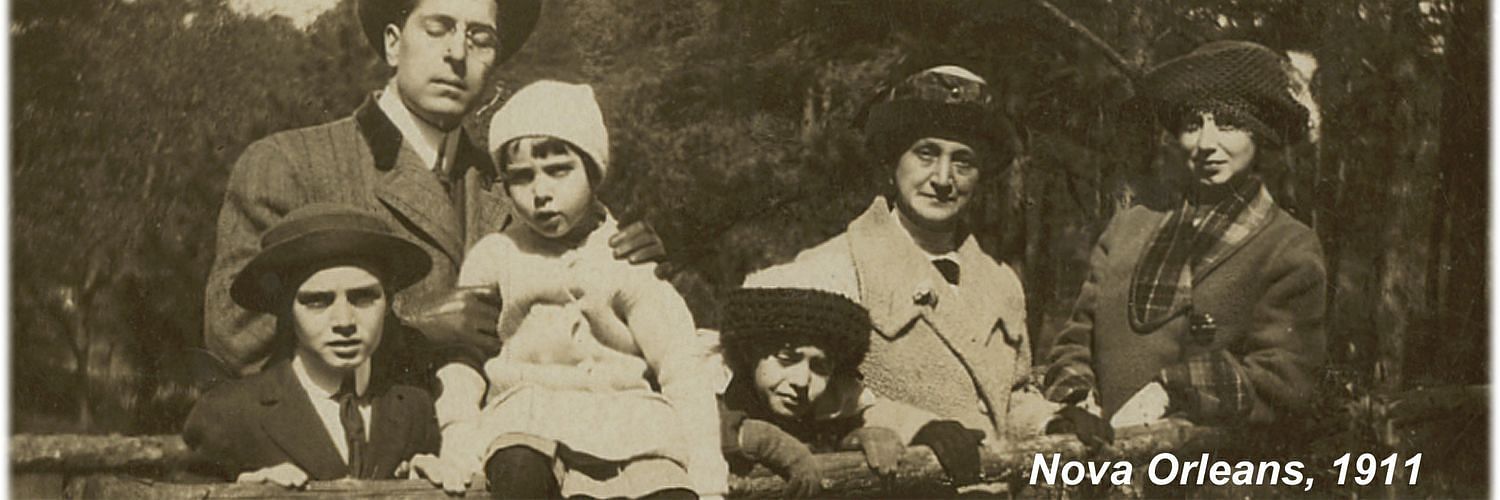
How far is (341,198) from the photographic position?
5941 millimetres

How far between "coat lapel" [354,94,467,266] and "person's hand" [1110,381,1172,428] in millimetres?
2268

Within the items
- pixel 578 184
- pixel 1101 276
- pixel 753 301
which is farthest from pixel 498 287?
pixel 1101 276

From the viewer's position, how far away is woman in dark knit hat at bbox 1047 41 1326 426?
6152 mm

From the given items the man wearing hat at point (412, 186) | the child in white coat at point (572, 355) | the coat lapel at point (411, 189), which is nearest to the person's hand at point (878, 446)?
the child in white coat at point (572, 355)

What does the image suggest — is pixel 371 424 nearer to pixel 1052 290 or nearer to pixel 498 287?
pixel 498 287

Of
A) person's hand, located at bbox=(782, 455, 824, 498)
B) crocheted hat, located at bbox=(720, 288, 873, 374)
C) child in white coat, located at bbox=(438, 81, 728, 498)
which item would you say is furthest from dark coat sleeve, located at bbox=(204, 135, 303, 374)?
person's hand, located at bbox=(782, 455, 824, 498)

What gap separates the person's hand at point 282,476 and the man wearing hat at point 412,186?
330mm

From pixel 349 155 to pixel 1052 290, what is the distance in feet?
7.76

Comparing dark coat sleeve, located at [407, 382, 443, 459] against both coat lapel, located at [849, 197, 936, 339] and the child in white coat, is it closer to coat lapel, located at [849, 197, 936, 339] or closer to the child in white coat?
the child in white coat

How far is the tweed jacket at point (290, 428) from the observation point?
5906 mm

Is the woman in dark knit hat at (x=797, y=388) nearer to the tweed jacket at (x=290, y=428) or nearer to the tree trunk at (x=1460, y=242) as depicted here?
the tweed jacket at (x=290, y=428)

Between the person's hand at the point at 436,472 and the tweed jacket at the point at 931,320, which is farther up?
the tweed jacket at the point at 931,320

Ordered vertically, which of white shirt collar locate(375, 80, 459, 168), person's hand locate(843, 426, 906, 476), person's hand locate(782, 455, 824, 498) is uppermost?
white shirt collar locate(375, 80, 459, 168)

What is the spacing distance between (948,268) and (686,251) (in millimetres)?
873
